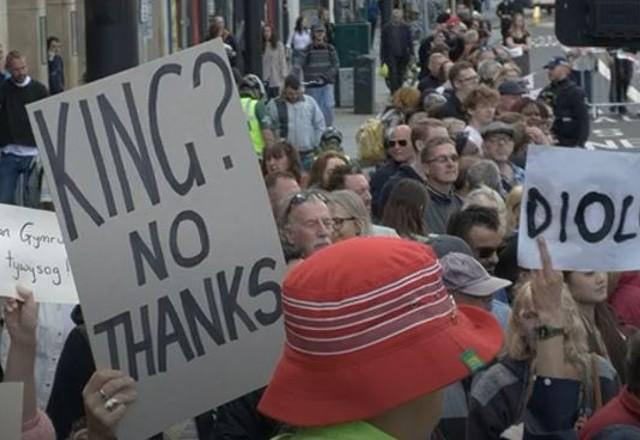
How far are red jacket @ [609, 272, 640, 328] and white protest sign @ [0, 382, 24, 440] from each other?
11.1ft

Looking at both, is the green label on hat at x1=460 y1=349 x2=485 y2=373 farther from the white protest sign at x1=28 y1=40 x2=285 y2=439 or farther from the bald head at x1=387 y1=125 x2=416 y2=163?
the bald head at x1=387 y1=125 x2=416 y2=163

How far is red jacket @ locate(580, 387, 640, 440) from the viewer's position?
4617 millimetres

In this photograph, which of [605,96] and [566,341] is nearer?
[566,341]

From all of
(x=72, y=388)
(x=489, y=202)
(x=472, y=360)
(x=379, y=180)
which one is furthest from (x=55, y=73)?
(x=472, y=360)

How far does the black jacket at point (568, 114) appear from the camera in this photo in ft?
60.5

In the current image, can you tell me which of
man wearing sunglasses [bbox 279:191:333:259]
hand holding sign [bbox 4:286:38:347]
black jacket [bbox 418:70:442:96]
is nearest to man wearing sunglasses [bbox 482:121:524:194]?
man wearing sunglasses [bbox 279:191:333:259]

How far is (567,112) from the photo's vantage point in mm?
18703

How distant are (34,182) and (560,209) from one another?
10924mm

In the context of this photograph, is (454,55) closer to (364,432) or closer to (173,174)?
(173,174)

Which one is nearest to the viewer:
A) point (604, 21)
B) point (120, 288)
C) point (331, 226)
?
point (120, 288)

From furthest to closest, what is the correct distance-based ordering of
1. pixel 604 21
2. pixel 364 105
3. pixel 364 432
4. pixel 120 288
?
pixel 364 105 → pixel 604 21 → pixel 120 288 → pixel 364 432

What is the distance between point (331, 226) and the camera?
23.5 ft

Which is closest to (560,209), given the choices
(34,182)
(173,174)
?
(173,174)

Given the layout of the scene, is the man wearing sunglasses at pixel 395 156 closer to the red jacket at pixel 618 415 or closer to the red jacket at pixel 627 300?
the red jacket at pixel 627 300
